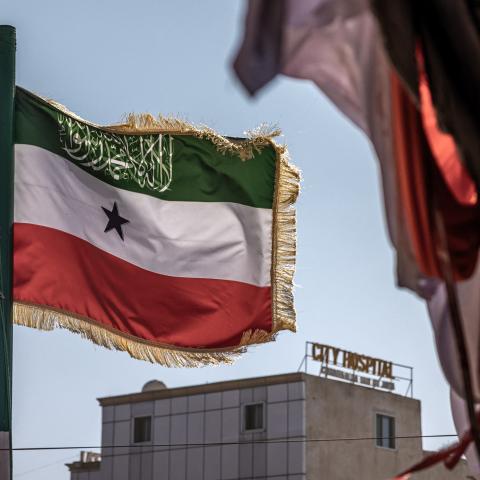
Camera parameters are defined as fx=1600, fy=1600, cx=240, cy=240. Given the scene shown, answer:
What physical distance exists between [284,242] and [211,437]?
39437mm

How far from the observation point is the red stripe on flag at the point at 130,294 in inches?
429

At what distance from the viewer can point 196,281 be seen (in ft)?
38.2

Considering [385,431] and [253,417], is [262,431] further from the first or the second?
[385,431]

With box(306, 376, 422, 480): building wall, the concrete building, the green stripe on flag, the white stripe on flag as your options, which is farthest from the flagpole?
box(306, 376, 422, 480): building wall

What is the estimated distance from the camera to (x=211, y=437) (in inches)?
1994

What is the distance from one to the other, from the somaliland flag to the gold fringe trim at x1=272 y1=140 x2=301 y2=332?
0.01m

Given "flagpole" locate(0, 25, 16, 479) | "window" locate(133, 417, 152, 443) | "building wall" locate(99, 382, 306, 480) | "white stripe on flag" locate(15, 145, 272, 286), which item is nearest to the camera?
"flagpole" locate(0, 25, 16, 479)

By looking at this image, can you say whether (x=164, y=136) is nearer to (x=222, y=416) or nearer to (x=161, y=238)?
(x=161, y=238)

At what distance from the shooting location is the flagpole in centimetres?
914

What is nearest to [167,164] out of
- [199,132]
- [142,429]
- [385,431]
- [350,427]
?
[199,132]

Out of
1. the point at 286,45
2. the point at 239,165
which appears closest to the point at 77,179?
the point at 239,165

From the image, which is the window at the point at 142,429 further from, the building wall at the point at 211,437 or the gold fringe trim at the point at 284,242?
the gold fringe trim at the point at 284,242

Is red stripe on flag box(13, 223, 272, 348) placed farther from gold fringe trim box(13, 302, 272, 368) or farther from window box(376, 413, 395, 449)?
window box(376, 413, 395, 449)

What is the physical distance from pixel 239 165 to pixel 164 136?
24.7 inches
